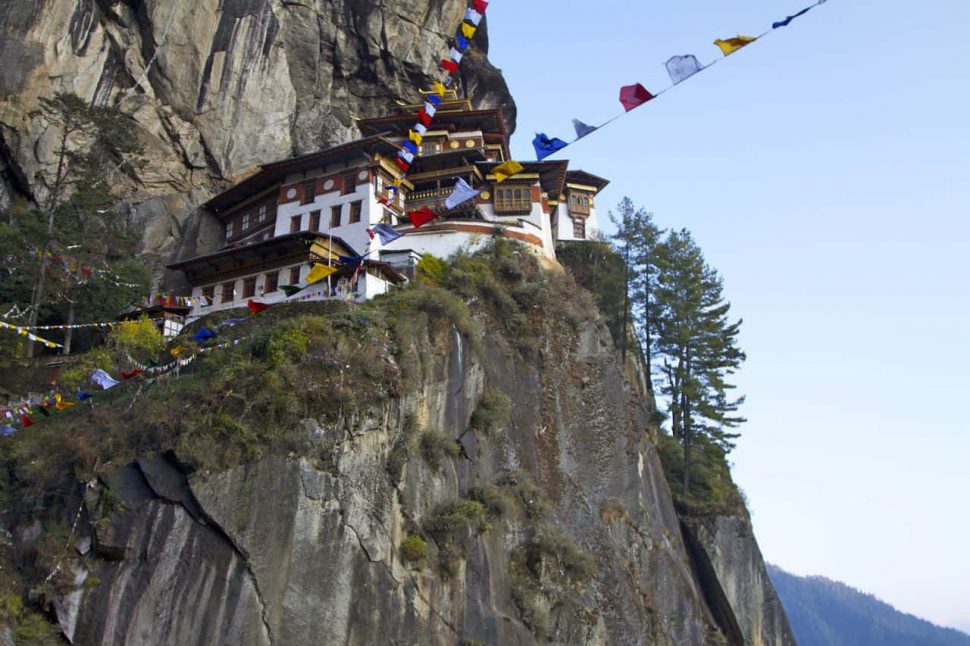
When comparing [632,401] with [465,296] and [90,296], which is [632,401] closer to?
[465,296]

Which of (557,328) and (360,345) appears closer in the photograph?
(360,345)

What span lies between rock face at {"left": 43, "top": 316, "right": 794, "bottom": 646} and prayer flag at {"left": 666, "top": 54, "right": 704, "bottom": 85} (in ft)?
47.8

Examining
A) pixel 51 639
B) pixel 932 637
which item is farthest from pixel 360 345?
pixel 932 637

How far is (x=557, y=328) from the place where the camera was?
124ft

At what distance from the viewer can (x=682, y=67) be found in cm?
1716

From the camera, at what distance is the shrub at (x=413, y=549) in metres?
26.1

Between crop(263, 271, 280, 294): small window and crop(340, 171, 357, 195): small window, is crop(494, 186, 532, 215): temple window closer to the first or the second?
crop(340, 171, 357, 195): small window

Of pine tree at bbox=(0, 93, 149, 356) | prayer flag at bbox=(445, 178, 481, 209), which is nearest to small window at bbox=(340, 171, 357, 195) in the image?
pine tree at bbox=(0, 93, 149, 356)

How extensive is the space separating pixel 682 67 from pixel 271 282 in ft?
81.5

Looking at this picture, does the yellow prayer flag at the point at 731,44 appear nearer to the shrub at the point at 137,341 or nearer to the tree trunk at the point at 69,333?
the shrub at the point at 137,341

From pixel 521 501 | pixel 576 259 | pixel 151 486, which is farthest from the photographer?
pixel 576 259

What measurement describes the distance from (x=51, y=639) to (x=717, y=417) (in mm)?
32894

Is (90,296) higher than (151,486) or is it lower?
higher

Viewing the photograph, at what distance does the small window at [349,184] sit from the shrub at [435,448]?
18666 millimetres
